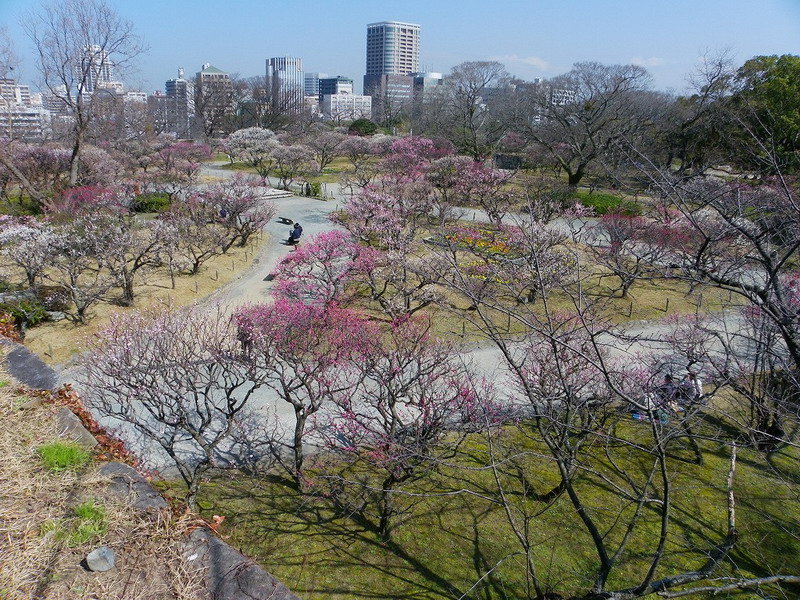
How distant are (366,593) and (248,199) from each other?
12823 mm

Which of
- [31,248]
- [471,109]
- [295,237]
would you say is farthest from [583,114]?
[31,248]

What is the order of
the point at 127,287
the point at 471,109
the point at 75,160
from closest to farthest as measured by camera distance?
the point at 127,287 → the point at 75,160 → the point at 471,109

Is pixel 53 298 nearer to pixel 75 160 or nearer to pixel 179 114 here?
pixel 75 160

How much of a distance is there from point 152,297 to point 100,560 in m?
9.75

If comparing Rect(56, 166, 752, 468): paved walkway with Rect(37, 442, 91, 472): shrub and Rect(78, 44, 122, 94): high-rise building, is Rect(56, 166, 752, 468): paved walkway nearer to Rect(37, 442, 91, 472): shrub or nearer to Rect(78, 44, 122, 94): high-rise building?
Rect(37, 442, 91, 472): shrub

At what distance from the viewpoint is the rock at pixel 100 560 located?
3110mm

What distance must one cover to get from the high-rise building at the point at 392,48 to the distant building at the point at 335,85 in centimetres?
660

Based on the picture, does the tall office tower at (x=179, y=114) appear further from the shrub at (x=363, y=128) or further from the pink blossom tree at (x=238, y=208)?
the pink blossom tree at (x=238, y=208)

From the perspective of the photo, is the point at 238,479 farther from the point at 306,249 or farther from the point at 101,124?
the point at 101,124

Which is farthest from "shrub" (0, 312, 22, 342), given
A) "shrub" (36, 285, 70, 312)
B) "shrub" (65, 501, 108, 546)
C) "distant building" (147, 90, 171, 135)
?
"distant building" (147, 90, 171, 135)

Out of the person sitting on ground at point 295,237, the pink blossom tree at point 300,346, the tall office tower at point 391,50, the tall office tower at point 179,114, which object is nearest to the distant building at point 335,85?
the tall office tower at point 391,50

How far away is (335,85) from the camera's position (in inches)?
5561

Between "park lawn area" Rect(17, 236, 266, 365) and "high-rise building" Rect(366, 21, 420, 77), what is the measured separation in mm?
133745

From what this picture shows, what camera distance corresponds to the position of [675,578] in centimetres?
286
